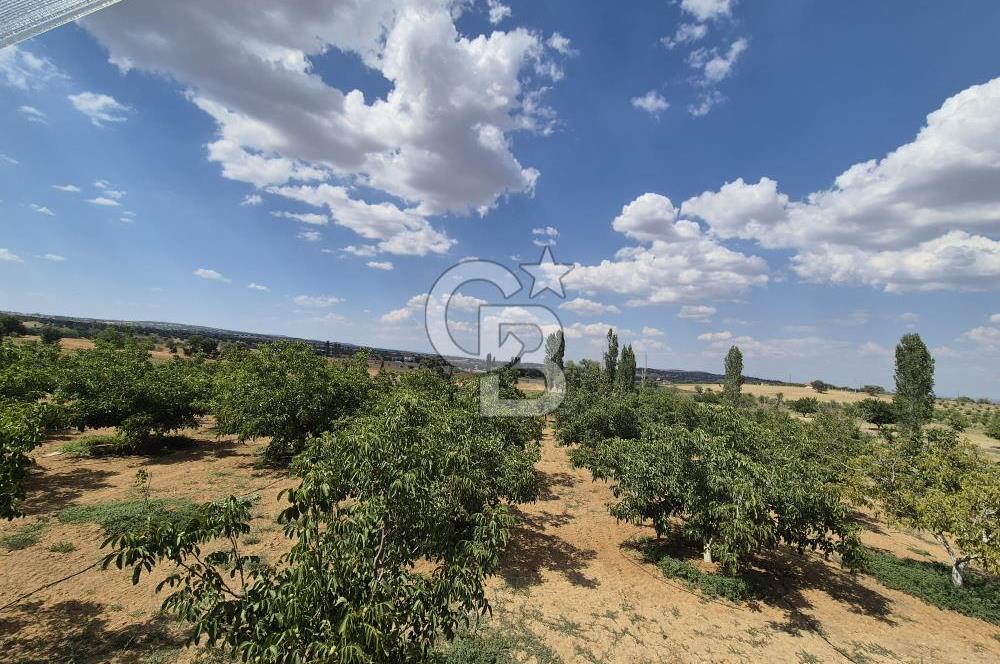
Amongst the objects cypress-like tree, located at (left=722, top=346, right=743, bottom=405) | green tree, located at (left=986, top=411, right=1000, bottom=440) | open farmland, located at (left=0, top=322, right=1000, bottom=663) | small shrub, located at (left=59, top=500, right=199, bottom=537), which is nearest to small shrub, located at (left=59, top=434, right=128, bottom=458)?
open farmland, located at (left=0, top=322, right=1000, bottom=663)

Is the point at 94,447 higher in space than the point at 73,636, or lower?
lower

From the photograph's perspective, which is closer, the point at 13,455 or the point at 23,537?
the point at 13,455

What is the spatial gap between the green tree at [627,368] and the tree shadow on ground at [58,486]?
4508 cm

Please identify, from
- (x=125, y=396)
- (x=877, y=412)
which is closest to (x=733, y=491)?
(x=125, y=396)

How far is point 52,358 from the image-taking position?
78.4ft

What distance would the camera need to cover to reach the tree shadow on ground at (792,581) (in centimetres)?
1052

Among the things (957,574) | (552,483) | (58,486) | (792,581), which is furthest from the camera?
(552,483)

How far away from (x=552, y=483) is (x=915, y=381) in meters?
36.1

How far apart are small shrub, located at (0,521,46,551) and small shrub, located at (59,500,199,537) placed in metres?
0.64

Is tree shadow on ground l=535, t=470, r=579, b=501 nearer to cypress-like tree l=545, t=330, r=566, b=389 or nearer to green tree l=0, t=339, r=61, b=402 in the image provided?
cypress-like tree l=545, t=330, r=566, b=389

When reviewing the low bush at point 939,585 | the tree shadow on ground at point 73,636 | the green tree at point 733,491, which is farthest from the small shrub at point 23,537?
the low bush at point 939,585

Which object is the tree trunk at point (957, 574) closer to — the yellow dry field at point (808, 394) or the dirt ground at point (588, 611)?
the dirt ground at point (588, 611)

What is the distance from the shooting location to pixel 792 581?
1202 cm

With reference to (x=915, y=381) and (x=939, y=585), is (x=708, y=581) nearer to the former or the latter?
(x=939, y=585)
